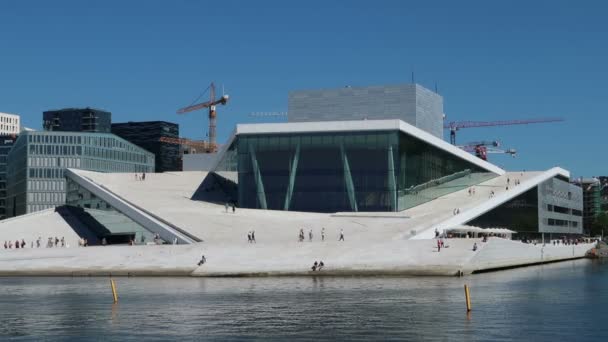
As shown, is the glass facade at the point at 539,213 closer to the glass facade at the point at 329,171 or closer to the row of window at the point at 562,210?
the row of window at the point at 562,210

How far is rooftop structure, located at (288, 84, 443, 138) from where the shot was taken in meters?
80.8

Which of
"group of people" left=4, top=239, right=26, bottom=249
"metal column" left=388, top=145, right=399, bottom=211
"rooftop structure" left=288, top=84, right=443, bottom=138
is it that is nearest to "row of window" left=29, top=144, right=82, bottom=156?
"rooftop structure" left=288, top=84, right=443, bottom=138

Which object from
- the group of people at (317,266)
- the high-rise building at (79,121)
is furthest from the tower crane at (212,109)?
the group of people at (317,266)

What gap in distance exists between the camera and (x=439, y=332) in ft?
88.3

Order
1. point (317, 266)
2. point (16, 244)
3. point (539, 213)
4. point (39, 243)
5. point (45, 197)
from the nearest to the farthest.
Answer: point (317, 266), point (16, 244), point (39, 243), point (539, 213), point (45, 197)

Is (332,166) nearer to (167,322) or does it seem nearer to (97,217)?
(97,217)

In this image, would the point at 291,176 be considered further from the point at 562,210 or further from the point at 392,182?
the point at 562,210

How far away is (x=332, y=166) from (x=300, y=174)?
246cm

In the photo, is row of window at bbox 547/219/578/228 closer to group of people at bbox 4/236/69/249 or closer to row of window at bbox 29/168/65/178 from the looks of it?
group of people at bbox 4/236/69/249

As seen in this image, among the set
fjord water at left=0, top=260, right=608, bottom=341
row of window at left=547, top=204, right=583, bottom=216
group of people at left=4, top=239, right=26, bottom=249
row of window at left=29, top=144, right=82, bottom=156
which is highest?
row of window at left=29, top=144, right=82, bottom=156

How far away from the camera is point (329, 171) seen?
71.3m

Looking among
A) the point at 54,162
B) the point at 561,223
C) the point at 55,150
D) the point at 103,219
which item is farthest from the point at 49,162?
the point at 561,223

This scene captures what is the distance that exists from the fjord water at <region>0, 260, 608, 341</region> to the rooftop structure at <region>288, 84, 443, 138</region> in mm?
34388

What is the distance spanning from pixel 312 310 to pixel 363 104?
4999cm
